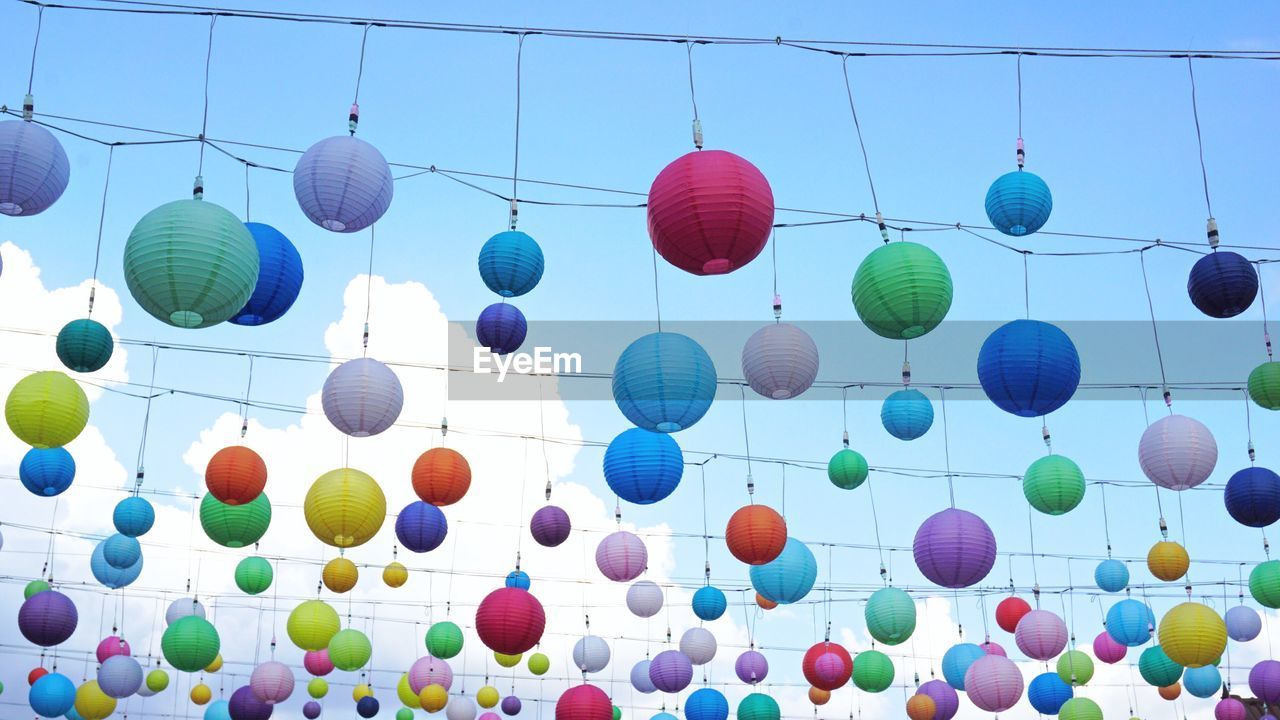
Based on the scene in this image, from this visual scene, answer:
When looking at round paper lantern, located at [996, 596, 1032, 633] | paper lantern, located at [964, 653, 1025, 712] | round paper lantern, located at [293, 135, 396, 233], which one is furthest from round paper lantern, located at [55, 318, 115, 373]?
round paper lantern, located at [996, 596, 1032, 633]

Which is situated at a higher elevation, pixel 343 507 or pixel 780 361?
pixel 780 361

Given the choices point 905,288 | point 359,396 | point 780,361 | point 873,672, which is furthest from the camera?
point 873,672

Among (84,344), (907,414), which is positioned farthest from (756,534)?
(84,344)

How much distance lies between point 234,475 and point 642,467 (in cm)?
311

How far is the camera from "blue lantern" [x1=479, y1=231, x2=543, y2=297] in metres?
8.31

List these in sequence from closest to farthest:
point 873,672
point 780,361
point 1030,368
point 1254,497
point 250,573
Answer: point 1030,368, point 780,361, point 1254,497, point 250,573, point 873,672

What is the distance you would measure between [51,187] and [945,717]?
11.3 metres

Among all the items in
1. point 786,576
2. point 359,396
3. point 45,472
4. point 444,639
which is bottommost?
point 444,639

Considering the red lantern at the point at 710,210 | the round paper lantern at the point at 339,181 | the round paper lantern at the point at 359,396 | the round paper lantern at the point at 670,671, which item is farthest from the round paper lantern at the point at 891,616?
the round paper lantern at the point at 339,181

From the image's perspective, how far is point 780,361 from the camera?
829 centimetres

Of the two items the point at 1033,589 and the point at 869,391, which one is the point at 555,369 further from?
the point at 1033,589

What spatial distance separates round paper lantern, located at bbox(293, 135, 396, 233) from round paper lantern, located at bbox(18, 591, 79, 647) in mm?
6293

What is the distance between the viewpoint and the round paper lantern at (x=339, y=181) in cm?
719

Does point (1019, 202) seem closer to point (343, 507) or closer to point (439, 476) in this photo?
point (439, 476)
